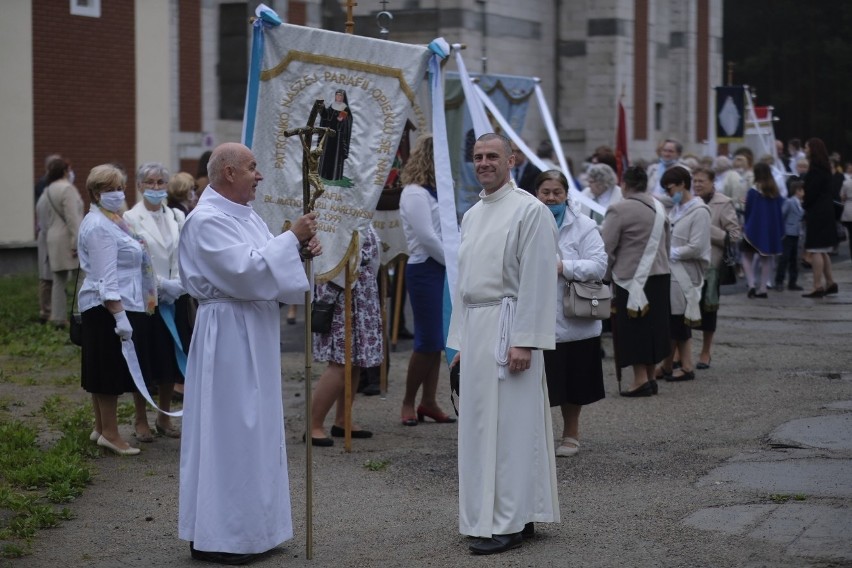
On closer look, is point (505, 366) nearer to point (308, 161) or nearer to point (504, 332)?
point (504, 332)

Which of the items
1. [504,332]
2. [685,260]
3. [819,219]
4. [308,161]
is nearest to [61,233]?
[685,260]

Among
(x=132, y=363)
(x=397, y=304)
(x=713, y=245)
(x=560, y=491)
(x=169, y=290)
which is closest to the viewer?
(x=560, y=491)

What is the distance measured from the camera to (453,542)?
643 cm

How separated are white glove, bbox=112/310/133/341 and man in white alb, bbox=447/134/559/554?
2844 millimetres

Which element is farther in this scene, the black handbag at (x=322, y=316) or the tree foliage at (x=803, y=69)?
the tree foliage at (x=803, y=69)

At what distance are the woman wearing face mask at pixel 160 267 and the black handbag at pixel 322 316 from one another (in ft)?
3.27

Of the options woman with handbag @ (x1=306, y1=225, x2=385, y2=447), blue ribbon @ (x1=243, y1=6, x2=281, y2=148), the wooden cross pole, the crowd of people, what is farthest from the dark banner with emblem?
the wooden cross pole

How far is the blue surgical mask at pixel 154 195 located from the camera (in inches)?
356

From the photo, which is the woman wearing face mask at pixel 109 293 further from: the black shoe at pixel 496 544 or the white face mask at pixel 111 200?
the black shoe at pixel 496 544

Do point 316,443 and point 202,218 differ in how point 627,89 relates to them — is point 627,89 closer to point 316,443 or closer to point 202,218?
point 316,443

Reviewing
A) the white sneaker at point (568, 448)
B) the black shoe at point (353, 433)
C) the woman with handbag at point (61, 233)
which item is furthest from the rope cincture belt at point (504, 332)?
the woman with handbag at point (61, 233)

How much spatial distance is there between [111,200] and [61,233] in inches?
271

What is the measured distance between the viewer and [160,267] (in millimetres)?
9164

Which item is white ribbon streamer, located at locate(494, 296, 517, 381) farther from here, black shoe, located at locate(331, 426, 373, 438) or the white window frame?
the white window frame
